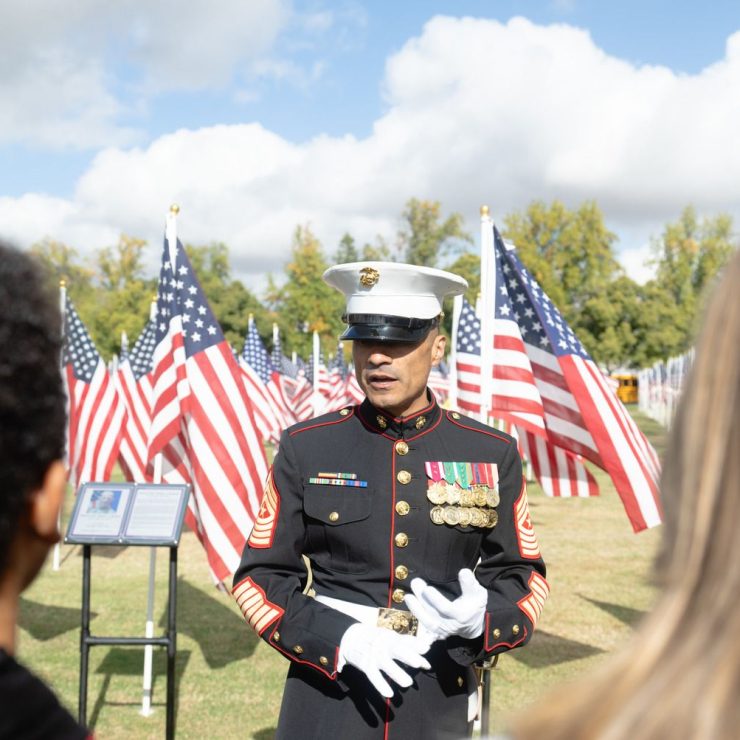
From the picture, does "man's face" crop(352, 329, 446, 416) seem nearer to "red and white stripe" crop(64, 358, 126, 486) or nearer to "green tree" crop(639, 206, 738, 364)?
"red and white stripe" crop(64, 358, 126, 486)

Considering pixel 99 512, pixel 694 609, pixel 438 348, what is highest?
pixel 438 348

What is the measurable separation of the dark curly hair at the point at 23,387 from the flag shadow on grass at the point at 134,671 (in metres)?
5.73

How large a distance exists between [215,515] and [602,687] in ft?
18.3

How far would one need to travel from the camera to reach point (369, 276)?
3.55 metres

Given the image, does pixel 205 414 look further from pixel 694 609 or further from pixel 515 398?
pixel 694 609

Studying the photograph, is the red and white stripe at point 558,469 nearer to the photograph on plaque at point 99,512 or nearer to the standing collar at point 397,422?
the photograph on plaque at point 99,512

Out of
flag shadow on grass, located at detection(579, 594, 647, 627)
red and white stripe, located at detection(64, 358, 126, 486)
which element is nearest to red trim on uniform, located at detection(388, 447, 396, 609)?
flag shadow on grass, located at detection(579, 594, 647, 627)

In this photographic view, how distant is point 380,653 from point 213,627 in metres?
6.33

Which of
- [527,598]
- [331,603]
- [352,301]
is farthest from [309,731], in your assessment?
[352,301]

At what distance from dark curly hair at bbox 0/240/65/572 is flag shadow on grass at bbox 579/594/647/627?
338 inches

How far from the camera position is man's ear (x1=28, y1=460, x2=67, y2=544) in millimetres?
1104

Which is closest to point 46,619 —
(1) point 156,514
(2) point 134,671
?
(2) point 134,671

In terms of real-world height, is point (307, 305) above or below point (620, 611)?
above

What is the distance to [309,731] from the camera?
120 inches
